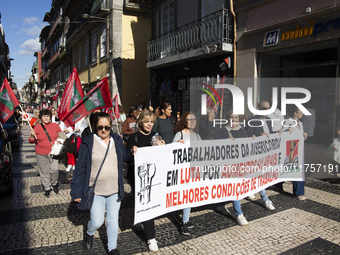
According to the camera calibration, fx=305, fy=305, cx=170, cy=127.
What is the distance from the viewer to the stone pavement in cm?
378

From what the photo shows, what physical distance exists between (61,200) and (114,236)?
2707mm

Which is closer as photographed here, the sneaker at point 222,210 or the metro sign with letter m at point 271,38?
the sneaker at point 222,210

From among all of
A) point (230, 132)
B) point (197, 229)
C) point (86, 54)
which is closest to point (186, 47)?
point (230, 132)

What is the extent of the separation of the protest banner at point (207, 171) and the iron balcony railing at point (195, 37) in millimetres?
6146

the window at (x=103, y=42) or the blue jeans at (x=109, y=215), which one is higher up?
the window at (x=103, y=42)

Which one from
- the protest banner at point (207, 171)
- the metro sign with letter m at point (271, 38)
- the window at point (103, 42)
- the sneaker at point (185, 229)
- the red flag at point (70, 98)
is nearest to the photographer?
the protest banner at point (207, 171)

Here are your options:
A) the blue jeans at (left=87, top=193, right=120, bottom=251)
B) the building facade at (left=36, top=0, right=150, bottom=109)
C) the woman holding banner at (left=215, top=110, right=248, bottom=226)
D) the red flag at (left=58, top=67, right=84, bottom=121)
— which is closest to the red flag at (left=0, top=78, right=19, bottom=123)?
the red flag at (left=58, top=67, right=84, bottom=121)

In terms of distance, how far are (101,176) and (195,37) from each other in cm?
1018

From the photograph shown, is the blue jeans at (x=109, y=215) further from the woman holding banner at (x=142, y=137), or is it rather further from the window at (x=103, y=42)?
the window at (x=103, y=42)

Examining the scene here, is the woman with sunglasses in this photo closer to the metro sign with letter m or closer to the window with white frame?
the metro sign with letter m

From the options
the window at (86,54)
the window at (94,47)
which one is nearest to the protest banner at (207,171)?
the window at (94,47)

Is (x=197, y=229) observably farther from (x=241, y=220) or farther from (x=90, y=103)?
(x=90, y=103)

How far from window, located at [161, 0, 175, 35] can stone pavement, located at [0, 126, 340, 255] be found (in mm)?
10750

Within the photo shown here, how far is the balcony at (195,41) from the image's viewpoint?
35.0 feet
